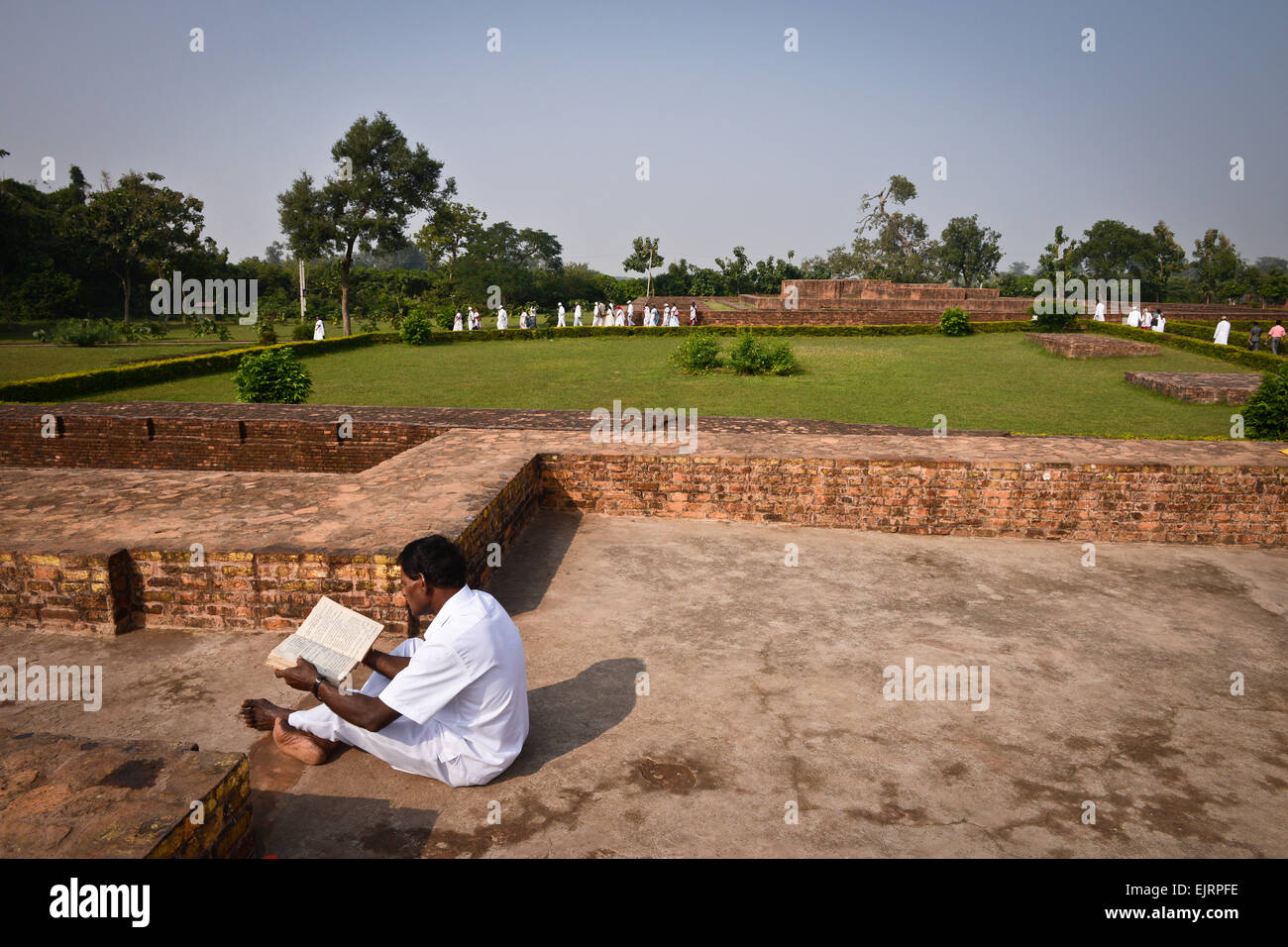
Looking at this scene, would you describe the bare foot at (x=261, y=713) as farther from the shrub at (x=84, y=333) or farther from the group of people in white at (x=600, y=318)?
the shrub at (x=84, y=333)

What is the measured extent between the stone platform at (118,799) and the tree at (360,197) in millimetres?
25837

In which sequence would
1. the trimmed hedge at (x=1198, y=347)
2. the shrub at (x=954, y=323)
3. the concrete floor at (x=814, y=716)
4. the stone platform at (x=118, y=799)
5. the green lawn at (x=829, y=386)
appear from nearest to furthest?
1. the stone platform at (x=118, y=799)
2. the concrete floor at (x=814, y=716)
3. the green lawn at (x=829, y=386)
4. the trimmed hedge at (x=1198, y=347)
5. the shrub at (x=954, y=323)

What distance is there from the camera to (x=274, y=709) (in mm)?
2607

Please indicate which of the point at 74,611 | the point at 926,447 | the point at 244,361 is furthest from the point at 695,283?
the point at 74,611

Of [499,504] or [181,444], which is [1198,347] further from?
[181,444]

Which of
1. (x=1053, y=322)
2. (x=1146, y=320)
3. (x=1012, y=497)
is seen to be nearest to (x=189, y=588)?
(x=1012, y=497)

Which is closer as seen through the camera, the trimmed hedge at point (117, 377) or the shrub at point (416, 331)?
the trimmed hedge at point (117, 377)

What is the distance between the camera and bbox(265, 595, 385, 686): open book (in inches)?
95.0

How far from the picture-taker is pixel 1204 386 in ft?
38.3

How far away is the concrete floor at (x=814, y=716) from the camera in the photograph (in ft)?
7.44

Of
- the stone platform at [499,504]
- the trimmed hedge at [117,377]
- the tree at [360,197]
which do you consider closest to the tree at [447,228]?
the tree at [360,197]

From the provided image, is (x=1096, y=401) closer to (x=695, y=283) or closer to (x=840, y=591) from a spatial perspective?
(x=840, y=591)

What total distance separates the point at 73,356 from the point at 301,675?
2001cm
